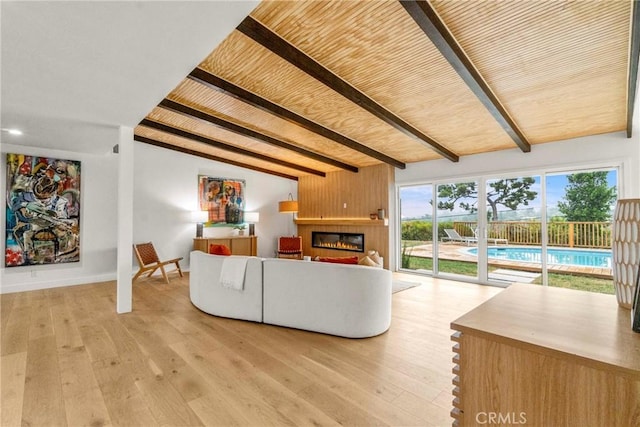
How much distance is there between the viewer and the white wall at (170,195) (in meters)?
5.89

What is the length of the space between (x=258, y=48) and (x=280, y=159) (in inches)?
166

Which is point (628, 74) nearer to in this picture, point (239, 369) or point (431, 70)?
point (431, 70)

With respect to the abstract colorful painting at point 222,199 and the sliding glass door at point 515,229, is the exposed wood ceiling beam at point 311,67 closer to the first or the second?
the sliding glass door at point 515,229

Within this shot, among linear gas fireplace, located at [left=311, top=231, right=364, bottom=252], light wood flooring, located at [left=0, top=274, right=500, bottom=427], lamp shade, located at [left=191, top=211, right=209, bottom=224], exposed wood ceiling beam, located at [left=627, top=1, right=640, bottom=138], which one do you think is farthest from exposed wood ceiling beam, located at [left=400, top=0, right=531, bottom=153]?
lamp shade, located at [left=191, top=211, right=209, bottom=224]

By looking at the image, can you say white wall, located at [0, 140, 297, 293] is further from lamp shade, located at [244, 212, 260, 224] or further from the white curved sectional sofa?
the white curved sectional sofa

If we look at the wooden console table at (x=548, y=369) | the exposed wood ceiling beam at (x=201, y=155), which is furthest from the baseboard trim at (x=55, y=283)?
the wooden console table at (x=548, y=369)

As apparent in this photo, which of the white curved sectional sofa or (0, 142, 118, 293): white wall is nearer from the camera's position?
the white curved sectional sofa

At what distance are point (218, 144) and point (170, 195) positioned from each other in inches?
66.2

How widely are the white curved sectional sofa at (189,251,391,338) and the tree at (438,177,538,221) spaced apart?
3633 millimetres

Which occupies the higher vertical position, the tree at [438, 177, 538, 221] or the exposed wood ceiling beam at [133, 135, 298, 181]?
the exposed wood ceiling beam at [133, 135, 298, 181]

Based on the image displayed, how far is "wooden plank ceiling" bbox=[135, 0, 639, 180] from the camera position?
89.8 inches

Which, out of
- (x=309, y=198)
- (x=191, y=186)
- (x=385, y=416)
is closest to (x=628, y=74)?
(x=385, y=416)

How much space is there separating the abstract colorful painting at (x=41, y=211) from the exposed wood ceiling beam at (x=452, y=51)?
6.05m

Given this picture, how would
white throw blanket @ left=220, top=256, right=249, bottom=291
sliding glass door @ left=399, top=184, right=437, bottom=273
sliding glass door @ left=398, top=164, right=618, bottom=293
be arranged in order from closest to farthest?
white throw blanket @ left=220, top=256, right=249, bottom=291, sliding glass door @ left=398, top=164, right=618, bottom=293, sliding glass door @ left=399, top=184, right=437, bottom=273
